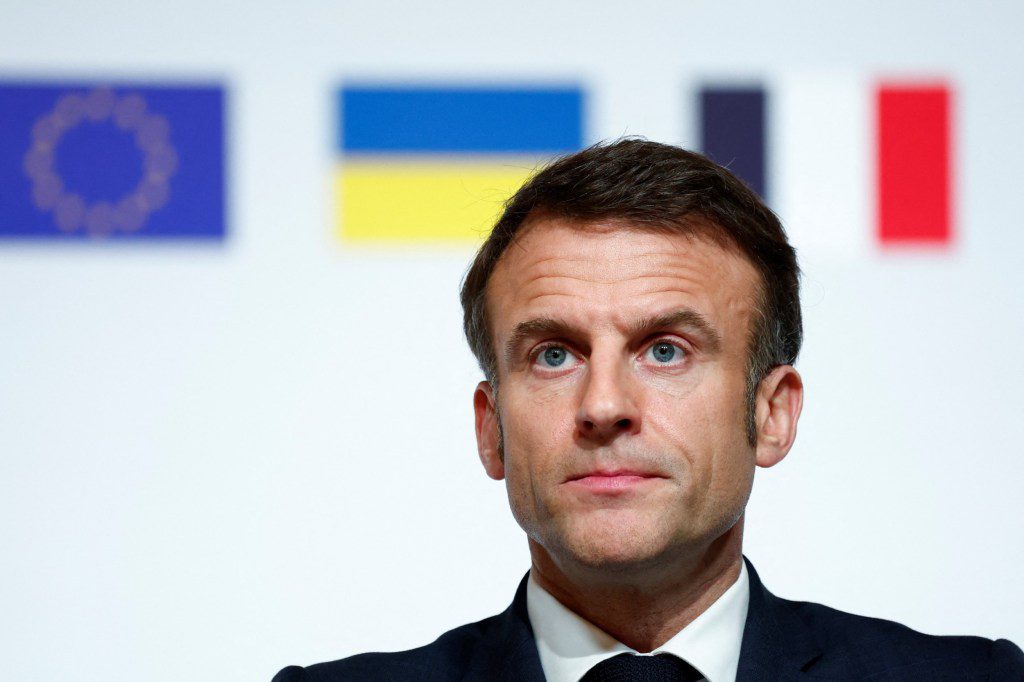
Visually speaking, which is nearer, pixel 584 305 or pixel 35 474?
pixel 584 305

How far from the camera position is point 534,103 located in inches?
141

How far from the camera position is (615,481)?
6.53ft

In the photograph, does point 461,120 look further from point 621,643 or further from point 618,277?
point 621,643

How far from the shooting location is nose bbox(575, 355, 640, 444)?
77.4 inches

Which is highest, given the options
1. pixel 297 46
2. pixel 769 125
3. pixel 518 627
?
pixel 297 46

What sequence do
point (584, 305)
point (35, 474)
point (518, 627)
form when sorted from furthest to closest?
point (35, 474)
point (518, 627)
point (584, 305)

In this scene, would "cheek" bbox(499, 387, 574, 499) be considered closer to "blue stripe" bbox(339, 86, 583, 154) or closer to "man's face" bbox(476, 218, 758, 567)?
"man's face" bbox(476, 218, 758, 567)

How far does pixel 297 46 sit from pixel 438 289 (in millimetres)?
752

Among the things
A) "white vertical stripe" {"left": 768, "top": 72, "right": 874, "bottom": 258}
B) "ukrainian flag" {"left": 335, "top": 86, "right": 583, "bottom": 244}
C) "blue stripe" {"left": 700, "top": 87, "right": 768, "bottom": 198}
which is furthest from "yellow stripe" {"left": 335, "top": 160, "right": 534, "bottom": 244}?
"white vertical stripe" {"left": 768, "top": 72, "right": 874, "bottom": 258}

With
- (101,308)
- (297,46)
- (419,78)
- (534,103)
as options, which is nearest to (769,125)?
(534,103)

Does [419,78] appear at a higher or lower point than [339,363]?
higher

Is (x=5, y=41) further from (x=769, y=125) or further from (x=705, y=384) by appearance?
(x=705, y=384)

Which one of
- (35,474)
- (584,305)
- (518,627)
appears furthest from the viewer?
(35,474)

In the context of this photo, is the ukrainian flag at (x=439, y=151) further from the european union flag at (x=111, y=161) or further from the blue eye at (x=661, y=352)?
the blue eye at (x=661, y=352)
